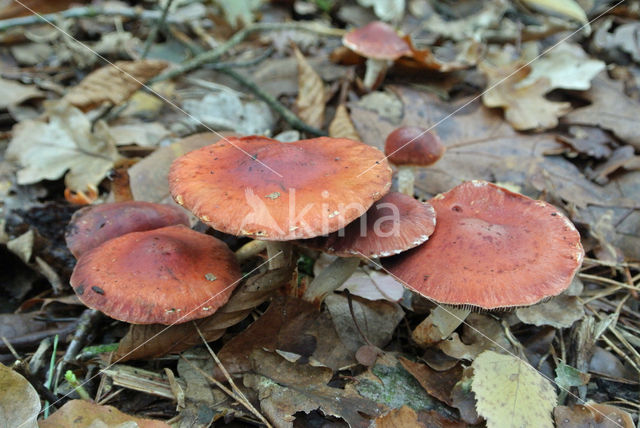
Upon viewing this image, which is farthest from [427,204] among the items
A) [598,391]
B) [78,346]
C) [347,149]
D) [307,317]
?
[78,346]

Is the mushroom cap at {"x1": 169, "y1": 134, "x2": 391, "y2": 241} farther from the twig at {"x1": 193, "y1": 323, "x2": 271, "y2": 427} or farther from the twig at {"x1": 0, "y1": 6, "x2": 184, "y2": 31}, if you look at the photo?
the twig at {"x1": 0, "y1": 6, "x2": 184, "y2": 31}

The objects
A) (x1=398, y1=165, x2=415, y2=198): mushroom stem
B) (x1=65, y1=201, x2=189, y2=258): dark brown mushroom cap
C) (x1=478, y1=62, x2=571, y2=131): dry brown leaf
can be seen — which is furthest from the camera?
(x1=478, y1=62, x2=571, y2=131): dry brown leaf

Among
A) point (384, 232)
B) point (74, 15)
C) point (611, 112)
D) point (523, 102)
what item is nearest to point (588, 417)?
point (384, 232)

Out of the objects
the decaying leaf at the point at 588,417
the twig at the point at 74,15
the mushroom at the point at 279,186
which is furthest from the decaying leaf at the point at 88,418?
the twig at the point at 74,15

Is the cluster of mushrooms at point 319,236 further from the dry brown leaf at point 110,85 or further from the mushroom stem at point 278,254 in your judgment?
the dry brown leaf at point 110,85

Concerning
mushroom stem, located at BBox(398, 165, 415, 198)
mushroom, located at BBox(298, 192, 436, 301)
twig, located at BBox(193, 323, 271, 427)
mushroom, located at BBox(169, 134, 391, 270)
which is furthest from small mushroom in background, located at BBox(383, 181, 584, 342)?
twig, located at BBox(193, 323, 271, 427)

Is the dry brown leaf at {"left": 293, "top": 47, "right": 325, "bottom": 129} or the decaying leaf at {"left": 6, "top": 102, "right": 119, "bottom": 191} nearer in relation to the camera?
the decaying leaf at {"left": 6, "top": 102, "right": 119, "bottom": 191}
